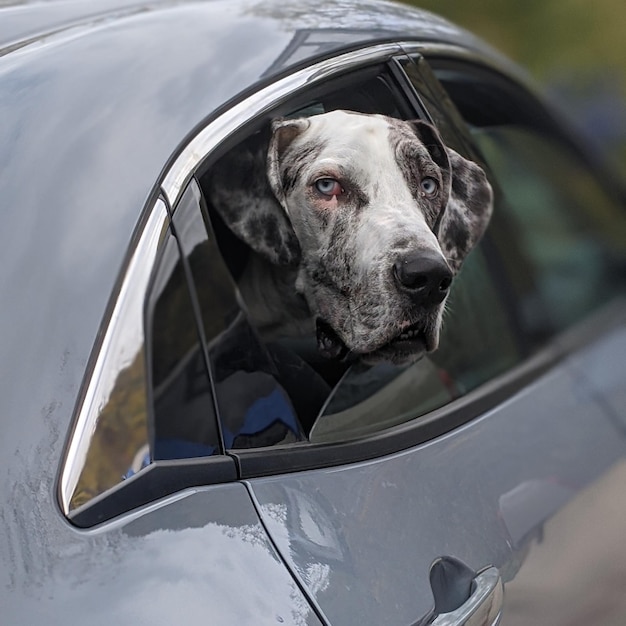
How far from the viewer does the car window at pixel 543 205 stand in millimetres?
3070

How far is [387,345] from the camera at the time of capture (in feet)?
6.57

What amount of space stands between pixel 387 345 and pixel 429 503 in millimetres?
314

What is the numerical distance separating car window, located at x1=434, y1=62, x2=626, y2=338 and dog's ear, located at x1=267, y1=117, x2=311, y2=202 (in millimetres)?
791

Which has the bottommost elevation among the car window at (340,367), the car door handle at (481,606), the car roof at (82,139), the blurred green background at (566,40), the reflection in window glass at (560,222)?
the blurred green background at (566,40)

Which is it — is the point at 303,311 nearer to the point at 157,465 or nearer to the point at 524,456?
the point at 157,465

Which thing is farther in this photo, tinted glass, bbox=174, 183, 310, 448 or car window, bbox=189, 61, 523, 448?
car window, bbox=189, 61, 523, 448

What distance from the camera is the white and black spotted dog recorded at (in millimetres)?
1936

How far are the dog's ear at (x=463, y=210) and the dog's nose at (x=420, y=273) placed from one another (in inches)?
11.3

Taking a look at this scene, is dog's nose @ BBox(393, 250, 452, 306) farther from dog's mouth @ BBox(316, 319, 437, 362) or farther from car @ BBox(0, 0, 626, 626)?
car @ BBox(0, 0, 626, 626)

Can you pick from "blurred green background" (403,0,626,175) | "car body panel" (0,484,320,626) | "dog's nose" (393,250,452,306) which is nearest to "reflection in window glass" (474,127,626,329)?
"dog's nose" (393,250,452,306)

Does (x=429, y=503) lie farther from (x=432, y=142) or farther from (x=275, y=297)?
(x=432, y=142)

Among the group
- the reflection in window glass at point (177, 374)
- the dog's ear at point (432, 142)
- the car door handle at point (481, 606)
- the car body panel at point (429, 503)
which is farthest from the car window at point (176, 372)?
the dog's ear at point (432, 142)

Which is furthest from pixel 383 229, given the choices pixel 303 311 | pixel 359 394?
pixel 359 394

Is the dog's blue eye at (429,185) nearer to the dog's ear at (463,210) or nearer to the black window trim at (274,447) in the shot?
the dog's ear at (463,210)
